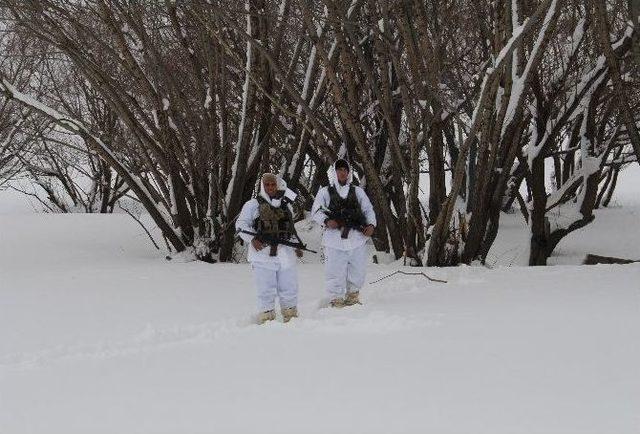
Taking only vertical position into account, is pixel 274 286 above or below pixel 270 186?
below

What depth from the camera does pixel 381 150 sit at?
11.9m

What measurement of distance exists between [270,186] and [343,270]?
1046mm

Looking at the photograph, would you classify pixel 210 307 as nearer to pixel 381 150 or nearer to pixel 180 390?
pixel 180 390

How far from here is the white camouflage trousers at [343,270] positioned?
6449mm

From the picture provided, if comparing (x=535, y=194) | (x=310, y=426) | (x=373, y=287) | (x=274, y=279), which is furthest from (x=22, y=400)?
(x=535, y=194)

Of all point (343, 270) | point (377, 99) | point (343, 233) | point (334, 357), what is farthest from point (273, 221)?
point (377, 99)

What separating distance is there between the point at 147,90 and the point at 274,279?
4.83m

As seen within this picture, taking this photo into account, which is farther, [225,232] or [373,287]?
[225,232]

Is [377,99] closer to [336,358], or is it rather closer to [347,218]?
[347,218]

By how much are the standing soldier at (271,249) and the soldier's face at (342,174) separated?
0.66 m

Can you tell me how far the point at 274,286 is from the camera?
5980 millimetres

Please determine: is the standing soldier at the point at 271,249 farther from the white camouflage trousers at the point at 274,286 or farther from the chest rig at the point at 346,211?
the chest rig at the point at 346,211

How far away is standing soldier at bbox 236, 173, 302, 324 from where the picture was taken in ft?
19.4

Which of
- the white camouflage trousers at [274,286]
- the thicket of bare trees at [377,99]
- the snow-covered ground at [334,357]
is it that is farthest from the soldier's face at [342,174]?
the thicket of bare trees at [377,99]
